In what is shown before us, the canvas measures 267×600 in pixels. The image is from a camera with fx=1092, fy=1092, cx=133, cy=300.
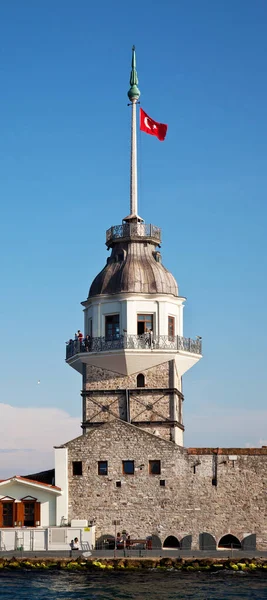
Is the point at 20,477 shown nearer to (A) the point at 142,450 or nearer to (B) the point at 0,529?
(B) the point at 0,529

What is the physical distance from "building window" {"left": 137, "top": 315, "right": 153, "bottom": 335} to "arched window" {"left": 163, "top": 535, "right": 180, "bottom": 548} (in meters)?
12.3

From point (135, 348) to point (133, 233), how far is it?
25.6 ft

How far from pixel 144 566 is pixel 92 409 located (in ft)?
39.1

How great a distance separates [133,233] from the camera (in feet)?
219

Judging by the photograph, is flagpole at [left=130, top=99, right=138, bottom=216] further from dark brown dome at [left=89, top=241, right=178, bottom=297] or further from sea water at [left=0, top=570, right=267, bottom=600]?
sea water at [left=0, top=570, right=267, bottom=600]

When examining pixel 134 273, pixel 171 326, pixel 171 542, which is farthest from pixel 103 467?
pixel 134 273

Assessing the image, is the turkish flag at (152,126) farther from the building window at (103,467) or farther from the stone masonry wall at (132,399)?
the building window at (103,467)

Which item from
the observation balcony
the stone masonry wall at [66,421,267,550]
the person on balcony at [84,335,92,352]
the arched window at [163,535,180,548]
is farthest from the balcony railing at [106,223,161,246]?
the arched window at [163,535,180,548]

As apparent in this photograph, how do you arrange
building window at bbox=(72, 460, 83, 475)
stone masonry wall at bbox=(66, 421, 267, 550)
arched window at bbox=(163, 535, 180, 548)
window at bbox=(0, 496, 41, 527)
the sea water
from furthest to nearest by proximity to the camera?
building window at bbox=(72, 460, 83, 475), window at bbox=(0, 496, 41, 527), arched window at bbox=(163, 535, 180, 548), stone masonry wall at bbox=(66, 421, 267, 550), the sea water

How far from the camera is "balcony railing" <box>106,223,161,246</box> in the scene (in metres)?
66.6

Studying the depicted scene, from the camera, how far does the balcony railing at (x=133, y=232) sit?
219 feet

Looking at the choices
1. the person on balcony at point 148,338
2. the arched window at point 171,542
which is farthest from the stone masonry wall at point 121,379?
the arched window at point 171,542

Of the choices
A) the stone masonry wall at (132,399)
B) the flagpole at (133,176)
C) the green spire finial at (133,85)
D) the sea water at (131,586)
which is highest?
the green spire finial at (133,85)

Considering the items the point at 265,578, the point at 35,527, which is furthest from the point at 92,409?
the point at 265,578
